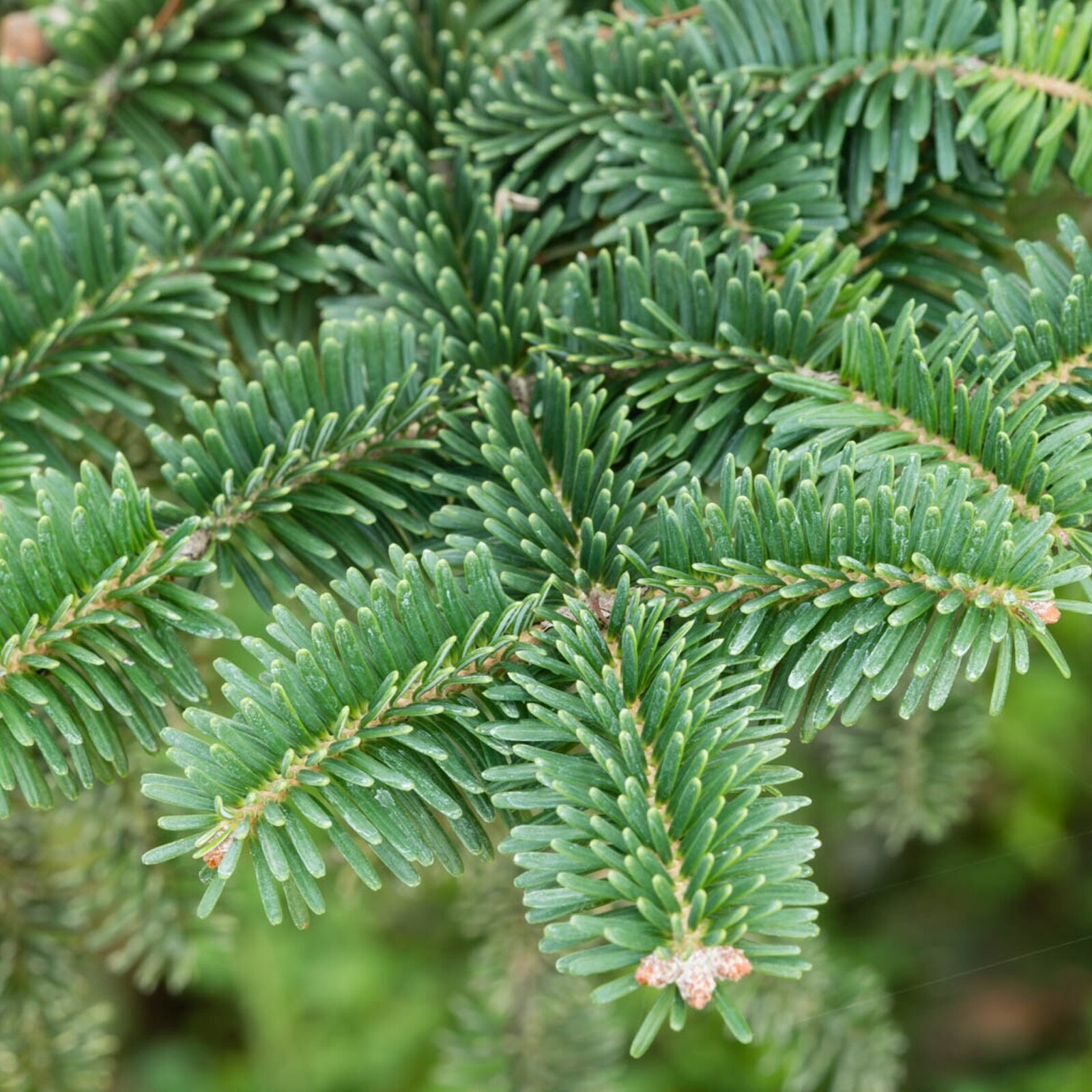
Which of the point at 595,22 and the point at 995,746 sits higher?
the point at 595,22

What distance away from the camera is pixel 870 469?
1.59 feet

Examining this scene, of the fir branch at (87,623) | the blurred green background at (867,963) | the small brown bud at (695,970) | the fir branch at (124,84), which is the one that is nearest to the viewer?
the small brown bud at (695,970)

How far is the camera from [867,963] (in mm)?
1714

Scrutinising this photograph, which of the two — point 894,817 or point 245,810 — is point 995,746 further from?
point 245,810

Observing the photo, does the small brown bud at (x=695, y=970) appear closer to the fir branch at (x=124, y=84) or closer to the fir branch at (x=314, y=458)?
the fir branch at (x=314, y=458)

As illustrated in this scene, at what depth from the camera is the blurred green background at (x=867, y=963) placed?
171 centimetres

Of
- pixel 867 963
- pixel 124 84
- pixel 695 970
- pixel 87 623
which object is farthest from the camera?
pixel 867 963

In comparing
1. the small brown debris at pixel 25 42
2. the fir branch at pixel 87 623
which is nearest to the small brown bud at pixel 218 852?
the fir branch at pixel 87 623

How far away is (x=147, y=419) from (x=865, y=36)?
0.49 m

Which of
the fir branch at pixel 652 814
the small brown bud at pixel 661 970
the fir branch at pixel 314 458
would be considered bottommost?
the small brown bud at pixel 661 970

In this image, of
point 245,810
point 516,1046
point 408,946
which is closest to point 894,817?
point 516,1046

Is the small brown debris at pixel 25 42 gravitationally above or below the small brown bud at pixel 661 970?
above

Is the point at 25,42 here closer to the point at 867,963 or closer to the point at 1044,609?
the point at 1044,609

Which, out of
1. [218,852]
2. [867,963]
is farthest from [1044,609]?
[867,963]
